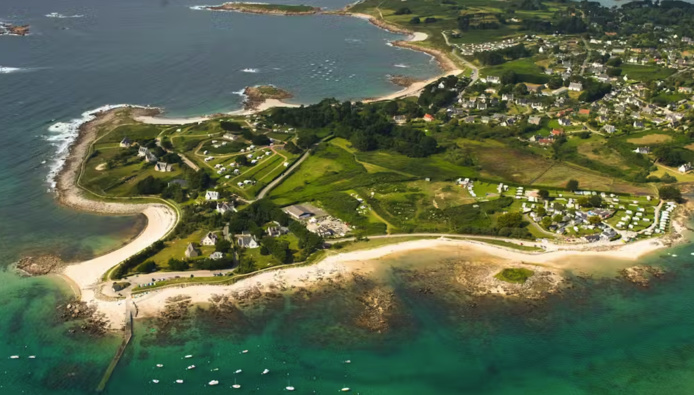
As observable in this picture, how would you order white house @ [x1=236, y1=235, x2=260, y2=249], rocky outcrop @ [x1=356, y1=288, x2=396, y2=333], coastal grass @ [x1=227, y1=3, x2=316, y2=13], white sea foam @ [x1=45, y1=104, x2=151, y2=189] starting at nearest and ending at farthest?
rocky outcrop @ [x1=356, y1=288, x2=396, y2=333]
white house @ [x1=236, y1=235, x2=260, y2=249]
white sea foam @ [x1=45, y1=104, x2=151, y2=189]
coastal grass @ [x1=227, y1=3, x2=316, y2=13]

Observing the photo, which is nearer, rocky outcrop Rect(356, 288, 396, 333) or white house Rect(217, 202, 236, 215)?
rocky outcrop Rect(356, 288, 396, 333)

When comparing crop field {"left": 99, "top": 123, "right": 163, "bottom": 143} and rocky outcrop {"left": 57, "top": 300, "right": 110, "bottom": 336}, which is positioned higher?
crop field {"left": 99, "top": 123, "right": 163, "bottom": 143}

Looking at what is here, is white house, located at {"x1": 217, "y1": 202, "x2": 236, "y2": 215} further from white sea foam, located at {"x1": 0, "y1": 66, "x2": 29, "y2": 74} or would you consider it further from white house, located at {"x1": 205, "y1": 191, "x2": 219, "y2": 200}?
white sea foam, located at {"x1": 0, "y1": 66, "x2": 29, "y2": 74}

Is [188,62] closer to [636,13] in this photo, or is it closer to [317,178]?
[317,178]

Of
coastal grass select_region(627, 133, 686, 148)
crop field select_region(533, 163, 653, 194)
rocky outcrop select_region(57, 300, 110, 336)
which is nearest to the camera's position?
rocky outcrop select_region(57, 300, 110, 336)

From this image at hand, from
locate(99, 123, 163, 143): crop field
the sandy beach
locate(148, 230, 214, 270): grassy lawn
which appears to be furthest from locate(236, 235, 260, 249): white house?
the sandy beach

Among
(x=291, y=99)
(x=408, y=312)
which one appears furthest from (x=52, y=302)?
(x=291, y=99)
